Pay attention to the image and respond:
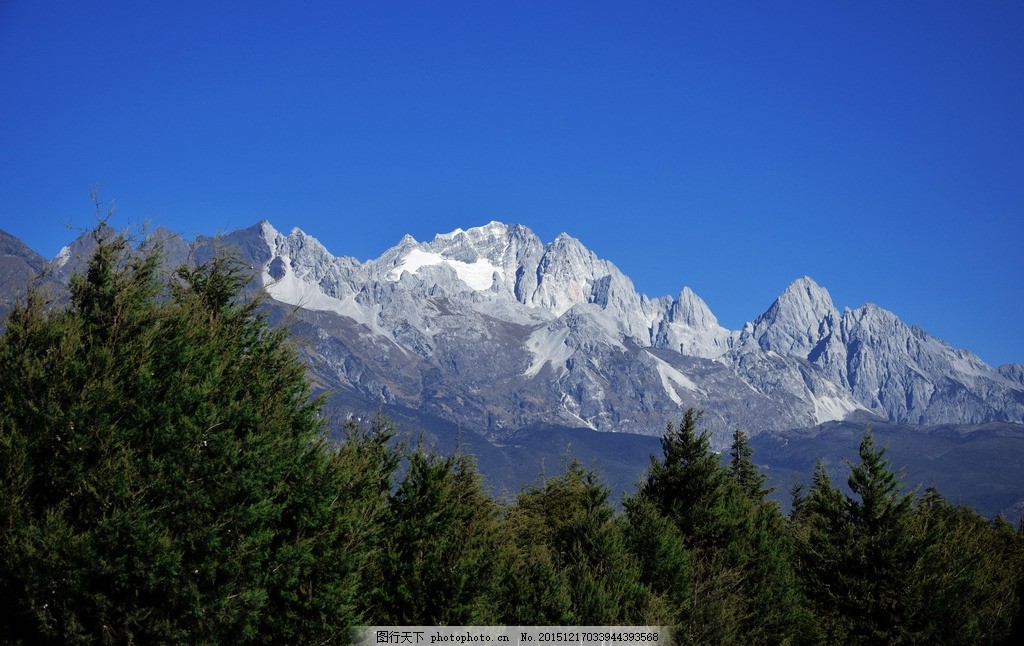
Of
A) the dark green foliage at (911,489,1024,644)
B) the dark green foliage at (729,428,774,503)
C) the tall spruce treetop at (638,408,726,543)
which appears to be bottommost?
the dark green foliage at (911,489,1024,644)

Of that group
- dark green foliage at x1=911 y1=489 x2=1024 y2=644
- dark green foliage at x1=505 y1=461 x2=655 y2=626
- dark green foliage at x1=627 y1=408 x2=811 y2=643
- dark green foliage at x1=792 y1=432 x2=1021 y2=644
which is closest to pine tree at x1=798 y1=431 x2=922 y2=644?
dark green foliage at x1=792 y1=432 x2=1021 y2=644

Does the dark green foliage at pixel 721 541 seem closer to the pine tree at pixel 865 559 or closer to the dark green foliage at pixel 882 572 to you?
the pine tree at pixel 865 559

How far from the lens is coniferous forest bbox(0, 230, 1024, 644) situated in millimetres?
23156

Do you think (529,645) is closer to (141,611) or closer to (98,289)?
(141,611)

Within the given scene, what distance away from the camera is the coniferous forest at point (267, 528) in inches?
912

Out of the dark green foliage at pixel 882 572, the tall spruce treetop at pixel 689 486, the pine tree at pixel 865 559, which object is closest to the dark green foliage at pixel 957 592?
the dark green foliage at pixel 882 572

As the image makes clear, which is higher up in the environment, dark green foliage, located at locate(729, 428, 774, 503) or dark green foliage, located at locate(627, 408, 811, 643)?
dark green foliage, located at locate(729, 428, 774, 503)

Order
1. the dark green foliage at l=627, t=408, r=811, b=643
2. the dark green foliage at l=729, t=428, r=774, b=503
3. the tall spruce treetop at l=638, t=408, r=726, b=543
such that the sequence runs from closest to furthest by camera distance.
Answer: the dark green foliage at l=627, t=408, r=811, b=643 < the tall spruce treetop at l=638, t=408, r=726, b=543 < the dark green foliage at l=729, t=428, r=774, b=503

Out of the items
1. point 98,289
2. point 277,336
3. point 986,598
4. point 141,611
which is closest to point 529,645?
point 277,336

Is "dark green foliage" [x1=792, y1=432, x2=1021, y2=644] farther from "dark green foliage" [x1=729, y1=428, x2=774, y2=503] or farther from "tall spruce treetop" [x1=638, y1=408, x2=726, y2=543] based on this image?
"dark green foliage" [x1=729, y1=428, x2=774, y2=503]

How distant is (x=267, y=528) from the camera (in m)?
28.4

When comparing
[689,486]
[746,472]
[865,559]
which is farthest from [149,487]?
[746,472]

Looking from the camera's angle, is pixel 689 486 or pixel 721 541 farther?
pixel 689 486

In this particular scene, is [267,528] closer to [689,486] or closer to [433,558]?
[433,558]
